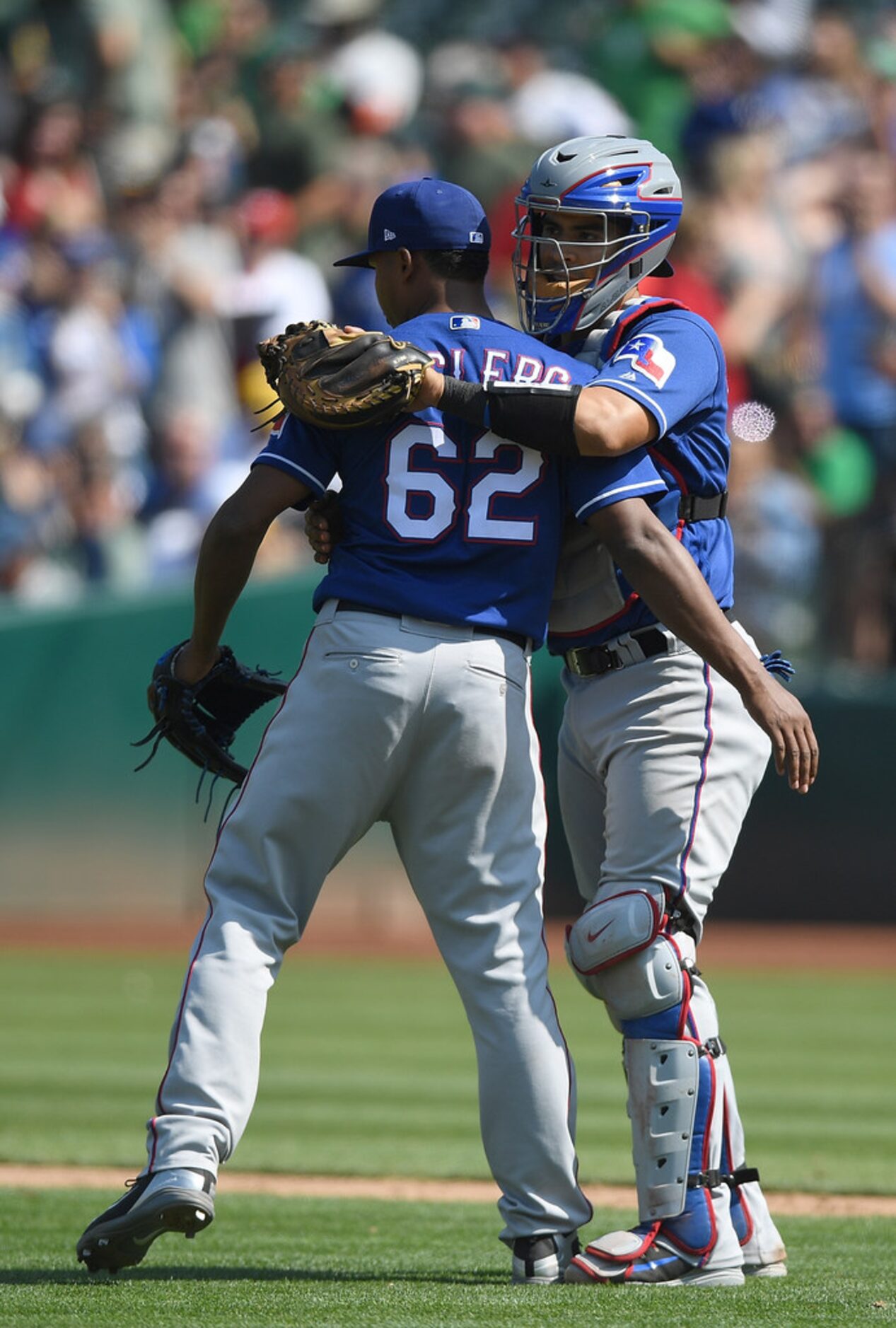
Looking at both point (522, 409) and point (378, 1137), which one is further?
point (378, 1137)

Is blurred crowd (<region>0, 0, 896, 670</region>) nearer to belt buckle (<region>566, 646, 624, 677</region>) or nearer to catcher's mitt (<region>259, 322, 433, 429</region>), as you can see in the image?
belt buckle (<region>566, 646, 624, 677</region>)

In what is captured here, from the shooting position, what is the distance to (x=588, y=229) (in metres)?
4.15

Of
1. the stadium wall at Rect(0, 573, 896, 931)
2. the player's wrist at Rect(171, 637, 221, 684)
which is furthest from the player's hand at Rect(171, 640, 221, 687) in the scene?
the stadium wall at Rect(0, 573, 896, 931)

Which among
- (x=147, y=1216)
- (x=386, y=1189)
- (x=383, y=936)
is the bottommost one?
(x=383, y=936)

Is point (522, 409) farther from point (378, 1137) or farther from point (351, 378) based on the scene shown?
point (378, 1137)

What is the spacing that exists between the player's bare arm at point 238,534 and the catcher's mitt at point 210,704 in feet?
0.94

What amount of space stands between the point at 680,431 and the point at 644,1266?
1.66 metres

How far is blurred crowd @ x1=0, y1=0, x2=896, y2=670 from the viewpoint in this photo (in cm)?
1238

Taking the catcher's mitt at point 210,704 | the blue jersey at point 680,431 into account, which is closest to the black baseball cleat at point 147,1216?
the catcher's mitt at point 210,704

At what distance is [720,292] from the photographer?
1292 centimetres

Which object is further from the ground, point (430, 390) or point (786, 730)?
point (430, 390)

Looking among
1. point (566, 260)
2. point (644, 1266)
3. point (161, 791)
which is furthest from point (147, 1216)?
point (161, 791)

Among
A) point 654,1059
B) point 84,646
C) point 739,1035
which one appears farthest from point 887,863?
point 654,1059

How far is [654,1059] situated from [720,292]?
381 inches
